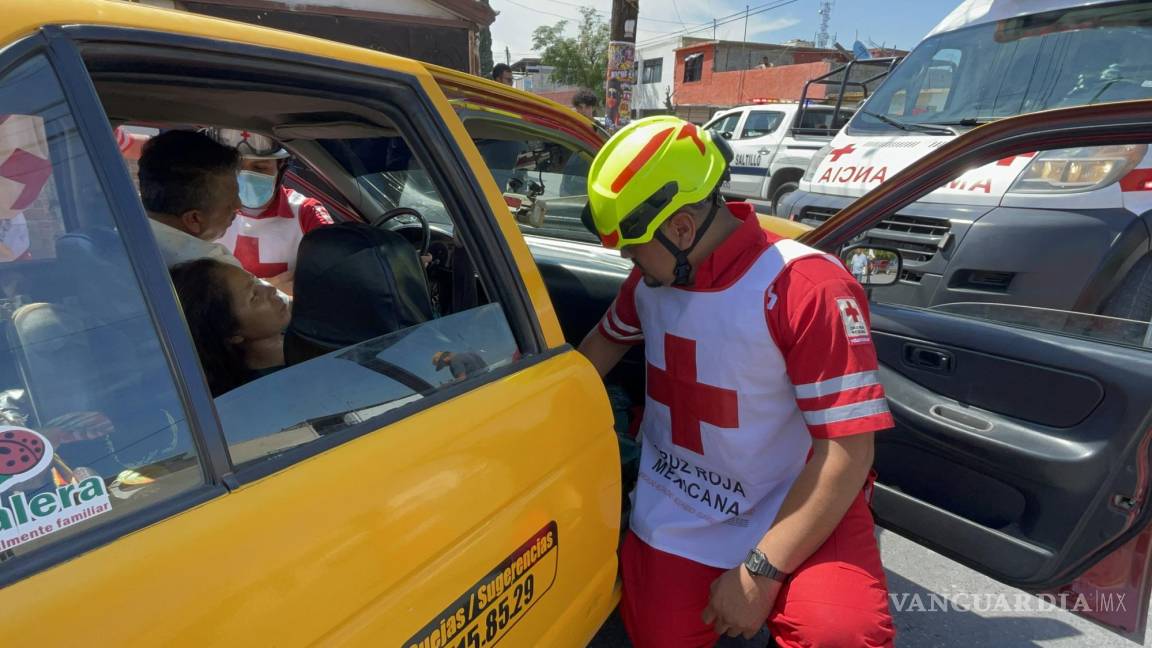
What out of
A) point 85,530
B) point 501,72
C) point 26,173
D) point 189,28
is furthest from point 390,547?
point 501,72

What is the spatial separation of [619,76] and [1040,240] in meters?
6.74

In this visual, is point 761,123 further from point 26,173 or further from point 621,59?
point 26,173

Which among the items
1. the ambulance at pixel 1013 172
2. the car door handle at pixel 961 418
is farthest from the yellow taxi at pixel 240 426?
the ambulance at pixel 1013 172

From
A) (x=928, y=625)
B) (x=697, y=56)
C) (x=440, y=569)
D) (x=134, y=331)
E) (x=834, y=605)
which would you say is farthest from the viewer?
(x=697, y=56)

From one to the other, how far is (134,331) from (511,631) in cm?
77

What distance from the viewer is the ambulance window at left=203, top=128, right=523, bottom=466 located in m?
0.97

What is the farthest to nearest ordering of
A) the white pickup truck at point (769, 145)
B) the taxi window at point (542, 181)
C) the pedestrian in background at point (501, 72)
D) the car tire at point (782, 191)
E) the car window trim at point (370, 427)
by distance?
1. the car tire at point (782, 191)
2. the white pickup truck at point (769, 145)
3. the pedestrian in background at point (501, 72)
4. the taxi window at point (542, 181)
5. the car window trim at point (370, 427)

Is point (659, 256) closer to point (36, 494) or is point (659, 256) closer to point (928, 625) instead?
point (36, 494)

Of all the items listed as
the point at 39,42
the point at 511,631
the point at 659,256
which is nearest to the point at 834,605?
the point at 511,631

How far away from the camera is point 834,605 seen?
1.48 meters

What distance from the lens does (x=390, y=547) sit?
3.05 ft

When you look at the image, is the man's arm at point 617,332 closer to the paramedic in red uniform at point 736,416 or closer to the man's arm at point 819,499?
the paramedic in red uniform at point 736,416

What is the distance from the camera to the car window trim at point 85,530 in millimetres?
667

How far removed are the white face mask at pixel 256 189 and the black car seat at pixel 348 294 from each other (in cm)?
125
